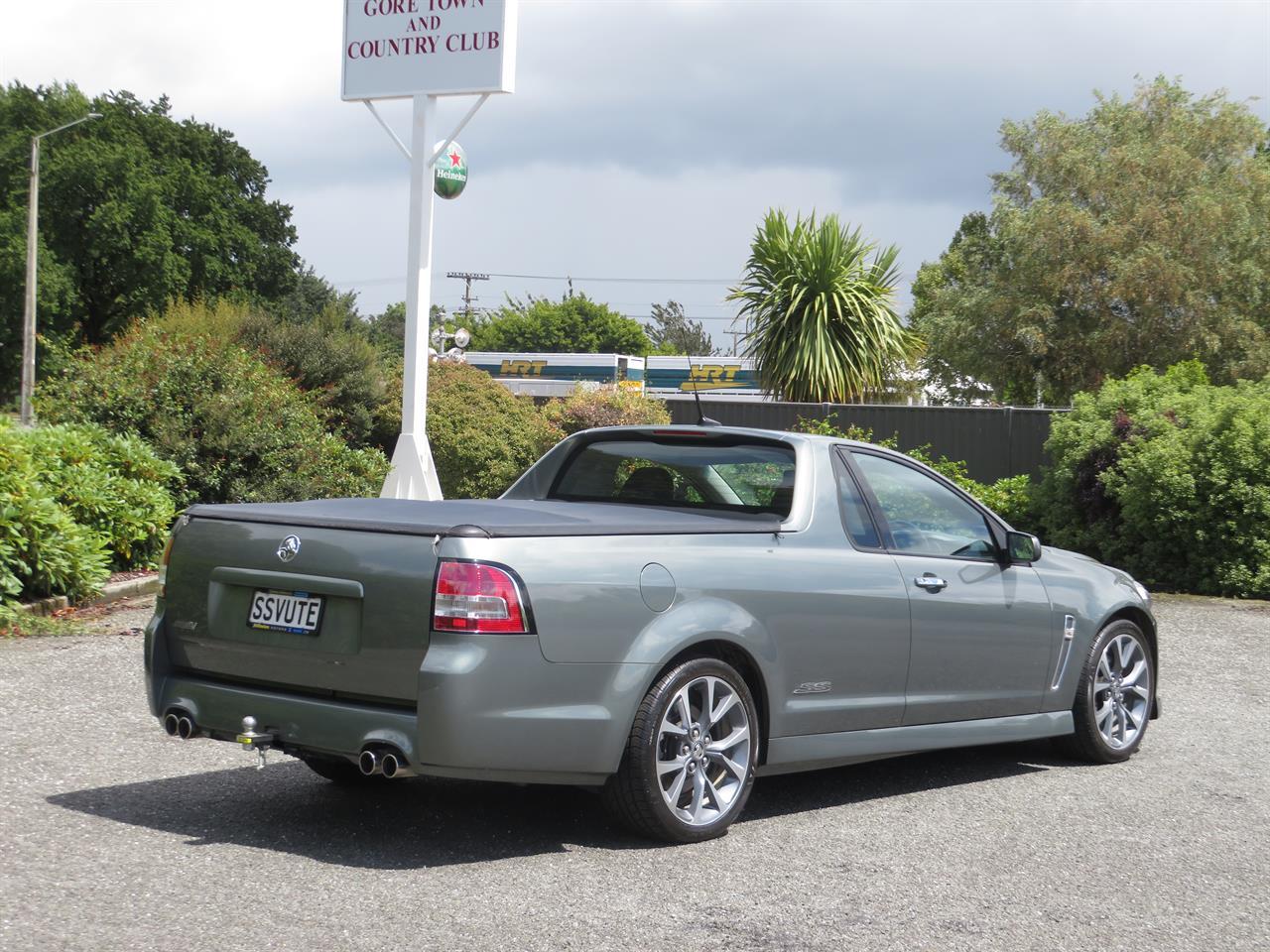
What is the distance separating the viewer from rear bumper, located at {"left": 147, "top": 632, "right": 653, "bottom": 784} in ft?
15.8

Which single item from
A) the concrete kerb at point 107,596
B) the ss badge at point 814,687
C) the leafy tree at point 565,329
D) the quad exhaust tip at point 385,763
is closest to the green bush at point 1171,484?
the concrete kerb at point 107,596

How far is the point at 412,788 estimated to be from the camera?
6344 mm

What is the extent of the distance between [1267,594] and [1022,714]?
9.42 metres

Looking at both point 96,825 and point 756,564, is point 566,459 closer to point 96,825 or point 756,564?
point 756,564

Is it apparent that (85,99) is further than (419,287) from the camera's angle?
Yes

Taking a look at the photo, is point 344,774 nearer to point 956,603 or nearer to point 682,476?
point 682,476

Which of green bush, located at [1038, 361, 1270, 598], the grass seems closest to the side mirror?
the grass

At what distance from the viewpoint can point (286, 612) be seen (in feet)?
17.1

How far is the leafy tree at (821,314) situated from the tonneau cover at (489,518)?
20862 mm

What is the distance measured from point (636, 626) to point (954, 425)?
19500mm

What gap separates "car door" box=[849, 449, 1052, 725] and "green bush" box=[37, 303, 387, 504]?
8952 mm

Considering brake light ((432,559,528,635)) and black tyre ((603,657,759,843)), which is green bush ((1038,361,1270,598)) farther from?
brake light ((432,559,528,635))

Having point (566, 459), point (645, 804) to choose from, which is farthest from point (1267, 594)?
point (645, 804)

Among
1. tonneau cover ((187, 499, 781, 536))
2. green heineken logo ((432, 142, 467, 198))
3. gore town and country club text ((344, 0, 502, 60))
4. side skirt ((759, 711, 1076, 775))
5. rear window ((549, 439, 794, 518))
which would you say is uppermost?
gore town and country club text ((344, 0, 502, 60))
